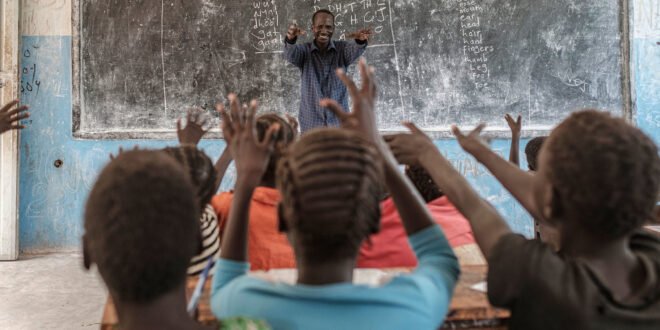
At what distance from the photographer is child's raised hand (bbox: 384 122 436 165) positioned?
1.13 m

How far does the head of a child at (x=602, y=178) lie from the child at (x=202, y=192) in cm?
88

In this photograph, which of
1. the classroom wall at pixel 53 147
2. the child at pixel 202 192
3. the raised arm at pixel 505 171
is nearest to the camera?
the raised arm at pixel 505 171

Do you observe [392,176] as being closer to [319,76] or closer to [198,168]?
[198,168]

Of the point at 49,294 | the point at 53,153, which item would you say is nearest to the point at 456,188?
the point at 49,294

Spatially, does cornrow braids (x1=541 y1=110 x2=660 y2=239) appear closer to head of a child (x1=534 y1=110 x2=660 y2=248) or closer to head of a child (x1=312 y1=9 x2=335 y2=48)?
head of a child (x1=534 y1=110 x2=660 y2=248)

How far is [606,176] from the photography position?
2.91ft

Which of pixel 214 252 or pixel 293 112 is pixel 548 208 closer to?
pixel 214 252

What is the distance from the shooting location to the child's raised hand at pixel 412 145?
113 cm

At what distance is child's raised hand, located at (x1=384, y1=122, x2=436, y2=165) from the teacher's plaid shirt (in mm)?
2462

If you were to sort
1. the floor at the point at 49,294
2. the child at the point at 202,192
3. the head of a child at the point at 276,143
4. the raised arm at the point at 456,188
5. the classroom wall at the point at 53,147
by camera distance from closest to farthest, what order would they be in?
the raised arm at the point at 456,188 → the child at the point at 202,192 → the head of a child at the point at 276,143 → the floor at the point at 49,294 → the classroom wall at the point at 53,147

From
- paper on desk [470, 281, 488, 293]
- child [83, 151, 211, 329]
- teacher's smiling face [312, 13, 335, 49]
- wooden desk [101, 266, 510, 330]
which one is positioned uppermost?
teacher's smiling face [312, 13, 335, 49]

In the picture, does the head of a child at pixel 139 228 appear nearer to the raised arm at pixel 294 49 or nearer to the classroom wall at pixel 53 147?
the raised arm at pixel 294 49

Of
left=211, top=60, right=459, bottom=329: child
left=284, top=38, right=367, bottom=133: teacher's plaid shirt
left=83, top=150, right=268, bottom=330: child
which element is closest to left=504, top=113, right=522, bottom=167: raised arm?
left=211, top=60, right=459, bottom=329: child

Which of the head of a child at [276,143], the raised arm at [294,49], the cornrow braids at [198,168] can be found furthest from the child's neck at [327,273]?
the raised arm at [294,49]
